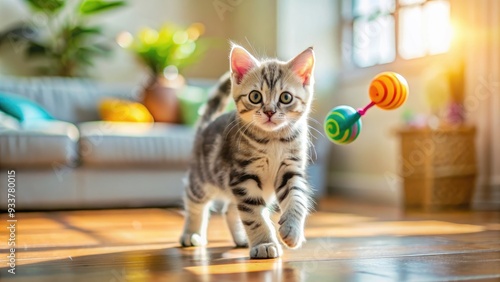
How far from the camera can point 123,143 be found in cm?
387

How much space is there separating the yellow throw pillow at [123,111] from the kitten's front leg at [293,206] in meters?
2.51

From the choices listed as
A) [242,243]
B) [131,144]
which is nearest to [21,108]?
[131,144]

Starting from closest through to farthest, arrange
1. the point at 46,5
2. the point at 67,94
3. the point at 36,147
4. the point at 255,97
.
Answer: the point at 255,97, the point at 36,147, the point at 67,94, the point at 46,5

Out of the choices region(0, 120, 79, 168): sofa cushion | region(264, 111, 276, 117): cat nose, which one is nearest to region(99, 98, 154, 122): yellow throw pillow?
region(0, 120, 79, 168): sofa cushion

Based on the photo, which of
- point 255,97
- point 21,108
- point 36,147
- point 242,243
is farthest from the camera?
point 21,108

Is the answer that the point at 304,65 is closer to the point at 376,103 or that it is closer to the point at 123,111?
the point at 376,103

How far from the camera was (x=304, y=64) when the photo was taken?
6.24 feet

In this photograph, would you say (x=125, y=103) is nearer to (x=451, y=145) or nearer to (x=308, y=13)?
(x=308, y=13)

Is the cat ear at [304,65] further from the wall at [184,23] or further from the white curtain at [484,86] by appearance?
the wall at [184,23]

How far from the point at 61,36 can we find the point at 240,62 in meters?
3.59

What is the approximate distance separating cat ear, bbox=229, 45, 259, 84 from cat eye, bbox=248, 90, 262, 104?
103 mm

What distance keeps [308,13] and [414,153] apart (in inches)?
72.2

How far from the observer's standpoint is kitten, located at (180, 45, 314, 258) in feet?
5.96

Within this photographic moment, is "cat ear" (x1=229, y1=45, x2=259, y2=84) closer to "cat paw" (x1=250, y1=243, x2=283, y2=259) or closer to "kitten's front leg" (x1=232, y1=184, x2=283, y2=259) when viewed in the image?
"kitten's front leg" (x1=232, y1=184, x2=283, y2=259)
